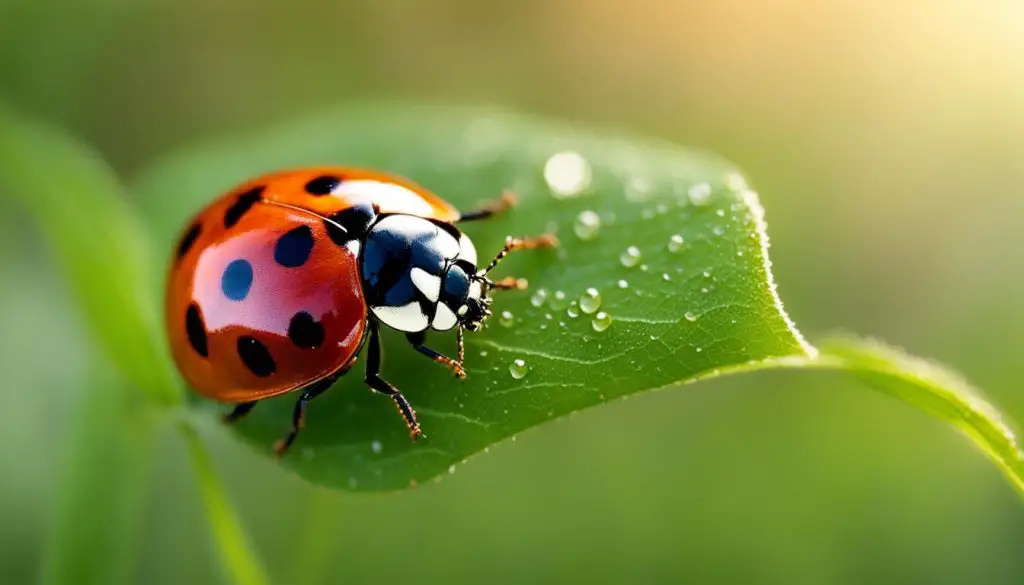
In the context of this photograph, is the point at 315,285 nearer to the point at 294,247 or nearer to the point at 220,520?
the point at 294,247

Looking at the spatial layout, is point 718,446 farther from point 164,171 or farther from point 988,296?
point 164,171

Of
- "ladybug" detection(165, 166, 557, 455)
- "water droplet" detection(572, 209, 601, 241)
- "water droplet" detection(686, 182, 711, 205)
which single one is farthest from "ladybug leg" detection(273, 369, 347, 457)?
"water droplet" detection(686, 182, 711, 205)

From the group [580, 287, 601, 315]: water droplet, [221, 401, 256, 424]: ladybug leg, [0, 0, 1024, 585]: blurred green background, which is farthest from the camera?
[0, 0, 1024, 585]: blurred green background

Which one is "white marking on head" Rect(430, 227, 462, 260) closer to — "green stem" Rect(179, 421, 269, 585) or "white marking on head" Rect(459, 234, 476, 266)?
"white marking on head" Rect(459, 234, 476, 266)

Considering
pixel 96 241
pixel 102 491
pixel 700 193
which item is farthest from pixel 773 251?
pixel 96 241

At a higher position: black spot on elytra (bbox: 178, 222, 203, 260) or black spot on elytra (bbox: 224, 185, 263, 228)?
black spot on elytra (bbox: 224, 185, 263, 228)

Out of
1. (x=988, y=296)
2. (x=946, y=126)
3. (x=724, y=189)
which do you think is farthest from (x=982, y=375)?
(x=724, y=189)
